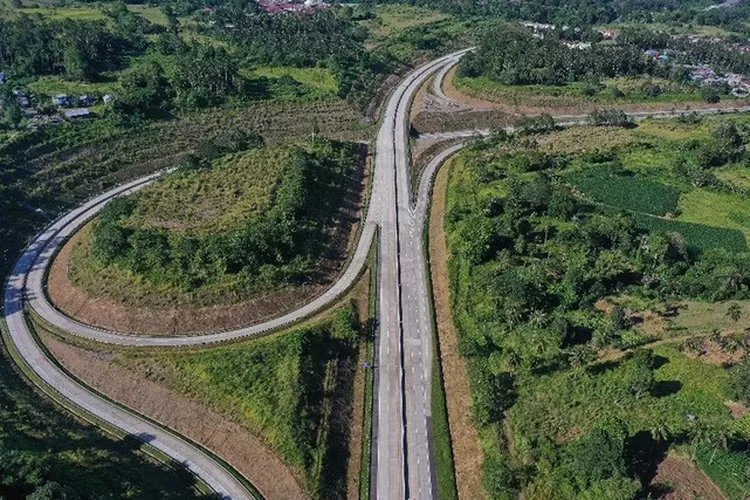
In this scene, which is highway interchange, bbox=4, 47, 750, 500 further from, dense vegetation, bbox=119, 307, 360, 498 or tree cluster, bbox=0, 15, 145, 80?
tree cluster, bbox=0, 15, 145, 80

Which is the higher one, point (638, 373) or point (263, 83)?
point (263, 83)

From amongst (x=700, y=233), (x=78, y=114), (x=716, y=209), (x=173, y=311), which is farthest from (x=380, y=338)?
(x=78, y=114)

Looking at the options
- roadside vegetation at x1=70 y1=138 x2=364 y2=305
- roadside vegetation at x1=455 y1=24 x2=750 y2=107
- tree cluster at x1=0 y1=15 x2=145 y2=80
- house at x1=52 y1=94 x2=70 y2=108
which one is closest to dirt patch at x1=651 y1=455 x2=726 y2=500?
roadside vegetation at x1=70 y1=138 x2=364 y2=305

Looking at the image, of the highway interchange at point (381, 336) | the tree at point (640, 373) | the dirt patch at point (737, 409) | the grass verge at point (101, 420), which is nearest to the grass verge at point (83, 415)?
the grass verge at point (101, 420)

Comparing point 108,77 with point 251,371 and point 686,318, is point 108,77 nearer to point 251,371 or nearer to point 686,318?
point 251,371

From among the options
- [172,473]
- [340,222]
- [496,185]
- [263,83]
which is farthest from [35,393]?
[263,83]

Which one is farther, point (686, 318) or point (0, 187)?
point (0, 187)
